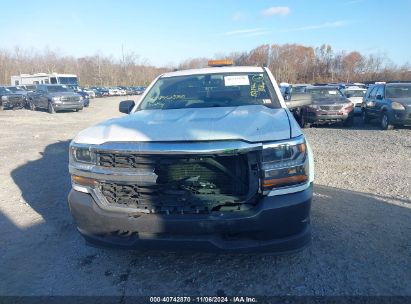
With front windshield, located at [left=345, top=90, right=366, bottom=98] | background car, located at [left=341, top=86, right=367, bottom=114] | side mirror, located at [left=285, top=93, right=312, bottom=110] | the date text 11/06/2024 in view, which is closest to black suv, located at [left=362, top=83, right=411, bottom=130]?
background car, located at [left=341, top=86, right=367, bottom=114]

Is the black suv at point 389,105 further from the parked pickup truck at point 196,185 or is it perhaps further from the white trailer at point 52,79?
the white trailer at point 52,79

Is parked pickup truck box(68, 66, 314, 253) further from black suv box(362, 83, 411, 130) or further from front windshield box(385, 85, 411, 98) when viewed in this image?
front windshield box(385, 85, 411, 98)

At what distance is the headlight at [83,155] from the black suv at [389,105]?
34.1 ft

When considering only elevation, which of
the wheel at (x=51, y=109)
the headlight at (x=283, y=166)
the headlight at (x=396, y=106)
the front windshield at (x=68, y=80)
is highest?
the front windshield at (x=68, y=80)

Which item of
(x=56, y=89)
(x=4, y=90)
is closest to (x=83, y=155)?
(x=56, y=89)

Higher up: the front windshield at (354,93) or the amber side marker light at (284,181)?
the amber side marker light at (284,181)

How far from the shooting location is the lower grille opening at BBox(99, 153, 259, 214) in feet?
8.18

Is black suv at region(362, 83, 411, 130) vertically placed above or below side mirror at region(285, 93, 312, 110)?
below

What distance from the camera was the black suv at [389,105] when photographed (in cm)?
1029

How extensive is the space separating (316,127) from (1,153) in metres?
10.3

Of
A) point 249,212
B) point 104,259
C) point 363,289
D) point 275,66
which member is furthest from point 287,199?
point 275,66

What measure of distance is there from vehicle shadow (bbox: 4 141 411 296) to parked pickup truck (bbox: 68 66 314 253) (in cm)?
38

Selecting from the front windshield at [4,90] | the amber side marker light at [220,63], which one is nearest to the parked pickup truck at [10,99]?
the front windshield at [4,90]

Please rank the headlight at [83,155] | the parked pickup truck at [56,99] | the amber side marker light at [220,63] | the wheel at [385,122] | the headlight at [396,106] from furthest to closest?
the parked pickup truck at [56,99]
the wheel at [385,122]
the headlight at [396,106]
the amber side marker light at [220,63]
the headlight at [83,155]
